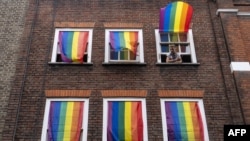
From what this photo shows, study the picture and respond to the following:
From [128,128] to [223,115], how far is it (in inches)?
121

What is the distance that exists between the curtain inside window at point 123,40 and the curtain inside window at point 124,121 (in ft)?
7.43

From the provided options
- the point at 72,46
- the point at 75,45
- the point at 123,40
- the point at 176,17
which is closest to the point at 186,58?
the point at 176,17

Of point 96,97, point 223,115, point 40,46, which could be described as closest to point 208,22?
point 223,115

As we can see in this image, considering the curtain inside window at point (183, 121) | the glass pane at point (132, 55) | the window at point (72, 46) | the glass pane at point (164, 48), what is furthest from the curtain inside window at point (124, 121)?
the glass pane at point (164, 48)

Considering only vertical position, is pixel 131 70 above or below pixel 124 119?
above

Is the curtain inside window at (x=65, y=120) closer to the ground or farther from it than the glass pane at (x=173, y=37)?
closer to the ground

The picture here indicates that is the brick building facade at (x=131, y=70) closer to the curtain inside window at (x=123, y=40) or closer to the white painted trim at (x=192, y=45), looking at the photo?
the white painted trim at (x=192, y=45)

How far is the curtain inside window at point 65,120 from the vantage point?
10.4 meters

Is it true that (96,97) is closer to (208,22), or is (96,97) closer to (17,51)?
(17,51)

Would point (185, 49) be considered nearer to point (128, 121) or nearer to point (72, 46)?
point (128, 121)

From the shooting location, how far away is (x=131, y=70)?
39.2 feet

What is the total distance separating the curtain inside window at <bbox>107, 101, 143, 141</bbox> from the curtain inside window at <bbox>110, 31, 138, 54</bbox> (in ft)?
7.43

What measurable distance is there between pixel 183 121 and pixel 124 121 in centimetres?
184

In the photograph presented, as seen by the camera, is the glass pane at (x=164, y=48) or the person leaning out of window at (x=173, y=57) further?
the glass pane at (x=164, y=48)
